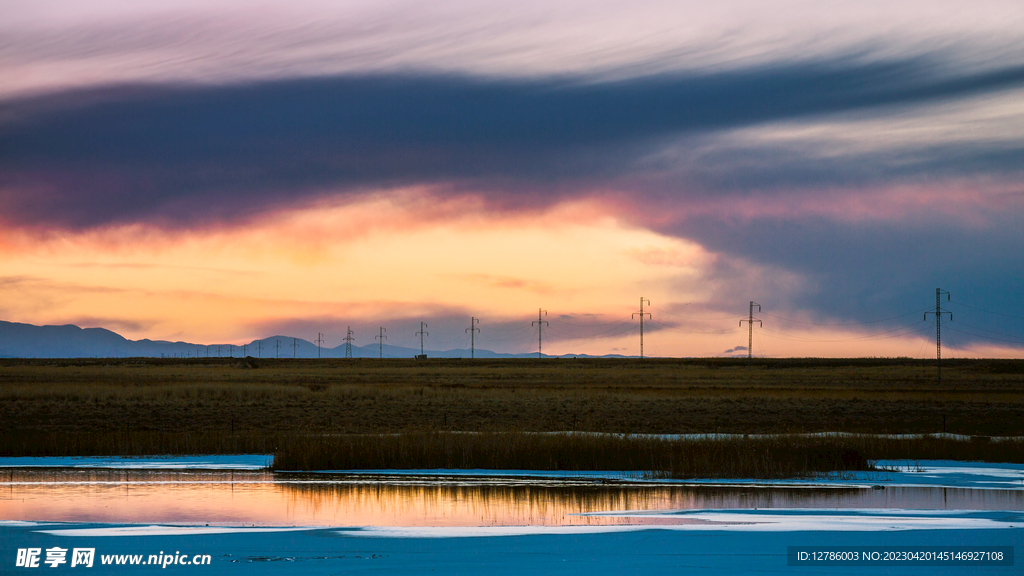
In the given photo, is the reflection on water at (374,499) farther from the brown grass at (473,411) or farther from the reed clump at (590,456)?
the brown grass at (473,411)

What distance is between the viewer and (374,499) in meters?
21.0

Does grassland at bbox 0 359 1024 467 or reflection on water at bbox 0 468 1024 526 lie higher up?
grassland at bbox 0 359 1024 467

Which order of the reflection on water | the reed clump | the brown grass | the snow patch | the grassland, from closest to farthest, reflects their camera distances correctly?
1. the snow patch
2. the reflection on water
3. the reed clump
4. the grassland
5. the brown grass

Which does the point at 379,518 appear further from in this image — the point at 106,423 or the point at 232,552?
the point at 106,423

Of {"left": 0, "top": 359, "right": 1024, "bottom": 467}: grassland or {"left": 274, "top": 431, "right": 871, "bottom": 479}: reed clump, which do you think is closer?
{"left": 274, "top": 431, "right": 871, "bottom": 479}: reed clump

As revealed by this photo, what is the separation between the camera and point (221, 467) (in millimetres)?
26484

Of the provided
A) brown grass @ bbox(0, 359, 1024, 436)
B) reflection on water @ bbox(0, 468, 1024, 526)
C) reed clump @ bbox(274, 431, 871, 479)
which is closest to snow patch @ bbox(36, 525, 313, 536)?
reflection on water @ bbox(0, 468, 1024, 526)

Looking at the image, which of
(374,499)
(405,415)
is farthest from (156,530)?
(405,415)

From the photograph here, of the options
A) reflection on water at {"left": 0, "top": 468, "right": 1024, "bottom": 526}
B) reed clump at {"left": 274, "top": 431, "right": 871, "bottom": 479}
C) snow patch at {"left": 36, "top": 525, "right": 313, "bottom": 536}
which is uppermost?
reed clump at {"left": 274, "top": 431, "right": 871, "bottom": 479}

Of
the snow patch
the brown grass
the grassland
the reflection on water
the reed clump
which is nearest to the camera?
the snow patch

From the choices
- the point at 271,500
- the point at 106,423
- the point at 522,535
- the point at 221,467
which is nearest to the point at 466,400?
the point at 106,423

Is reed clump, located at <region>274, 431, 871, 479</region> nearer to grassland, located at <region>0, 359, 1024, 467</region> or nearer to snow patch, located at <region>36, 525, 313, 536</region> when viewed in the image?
grassland, located at <region>0, 359, 1024, 467</region>

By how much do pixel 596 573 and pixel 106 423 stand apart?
1404 inches

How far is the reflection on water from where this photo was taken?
18.5 meters
